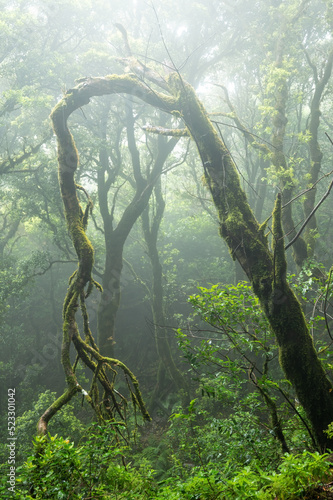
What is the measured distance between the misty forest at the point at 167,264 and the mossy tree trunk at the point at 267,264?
19mm

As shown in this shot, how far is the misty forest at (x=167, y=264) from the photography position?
2.72m

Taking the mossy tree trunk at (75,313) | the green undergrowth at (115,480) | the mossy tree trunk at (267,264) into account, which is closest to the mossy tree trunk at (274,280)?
the mossy tree trunk at (267,264)

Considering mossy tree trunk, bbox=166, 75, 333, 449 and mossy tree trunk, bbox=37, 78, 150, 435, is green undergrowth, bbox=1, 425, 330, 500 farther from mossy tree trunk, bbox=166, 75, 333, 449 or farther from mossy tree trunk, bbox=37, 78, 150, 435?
mossy tree trunk, bbox=166, 75, 333, 449

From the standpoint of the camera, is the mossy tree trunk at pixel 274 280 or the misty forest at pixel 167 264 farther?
the mossy tree trunk at pixel 274 280

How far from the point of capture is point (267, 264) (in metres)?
3.34

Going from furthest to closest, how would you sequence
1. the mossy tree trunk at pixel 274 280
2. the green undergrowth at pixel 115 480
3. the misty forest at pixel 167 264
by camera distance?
the mossy tree trunk at pixel 274 280
the misty forest at pixel 167 264
the green undergrowth at pixel 115 480

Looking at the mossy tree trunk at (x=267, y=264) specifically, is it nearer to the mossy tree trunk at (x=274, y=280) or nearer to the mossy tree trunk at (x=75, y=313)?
the mossy tree trunk at (x=274, y=280)

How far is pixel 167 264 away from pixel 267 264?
9.97 meters

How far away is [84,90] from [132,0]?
1158 centimetres

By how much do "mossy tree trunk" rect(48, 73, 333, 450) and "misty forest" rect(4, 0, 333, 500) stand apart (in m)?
0.02

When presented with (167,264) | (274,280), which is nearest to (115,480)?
(274,280)

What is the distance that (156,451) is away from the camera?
7500mm

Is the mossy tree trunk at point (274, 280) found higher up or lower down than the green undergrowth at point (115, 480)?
higher up

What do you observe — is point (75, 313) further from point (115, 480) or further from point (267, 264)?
point (267, 264)
